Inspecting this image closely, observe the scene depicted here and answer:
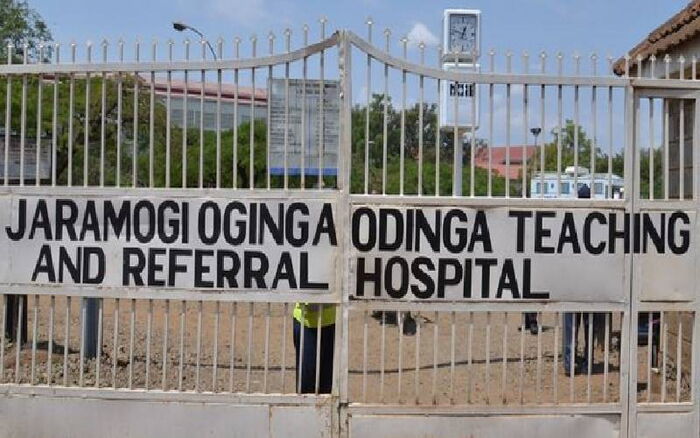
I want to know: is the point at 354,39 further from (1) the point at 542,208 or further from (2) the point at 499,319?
(2) the point at 499,319

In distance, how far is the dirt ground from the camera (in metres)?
4.87

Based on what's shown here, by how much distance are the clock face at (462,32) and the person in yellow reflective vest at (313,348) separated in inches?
104

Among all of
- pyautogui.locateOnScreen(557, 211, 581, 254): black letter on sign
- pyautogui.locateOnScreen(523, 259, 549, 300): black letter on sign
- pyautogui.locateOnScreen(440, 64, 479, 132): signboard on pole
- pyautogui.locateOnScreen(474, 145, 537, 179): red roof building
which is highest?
pyautogui.locateOnScreen(440, 64, 479, 132): signboard on pole

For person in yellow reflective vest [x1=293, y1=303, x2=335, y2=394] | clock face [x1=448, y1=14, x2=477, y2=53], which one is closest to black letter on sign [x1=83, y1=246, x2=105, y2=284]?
person in yellow reflective vest [x1=293, y1=303, x2=335, y2=394]

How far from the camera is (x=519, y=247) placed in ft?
15.9

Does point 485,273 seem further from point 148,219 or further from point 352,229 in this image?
point 148,219

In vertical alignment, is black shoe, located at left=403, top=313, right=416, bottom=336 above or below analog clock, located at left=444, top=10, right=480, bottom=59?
below

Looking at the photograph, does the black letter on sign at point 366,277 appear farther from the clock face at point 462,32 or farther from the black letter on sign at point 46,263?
the clock face at point 462,32

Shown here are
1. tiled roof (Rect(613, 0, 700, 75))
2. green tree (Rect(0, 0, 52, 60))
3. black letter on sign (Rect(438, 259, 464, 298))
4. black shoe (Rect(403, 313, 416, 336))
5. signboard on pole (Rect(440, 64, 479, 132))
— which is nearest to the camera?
signboard on pole (Rect(440, 64, 479, 132))

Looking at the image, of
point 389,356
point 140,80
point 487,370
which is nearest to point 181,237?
point 140,80

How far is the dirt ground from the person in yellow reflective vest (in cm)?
15

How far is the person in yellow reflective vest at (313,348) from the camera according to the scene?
16.8 ft

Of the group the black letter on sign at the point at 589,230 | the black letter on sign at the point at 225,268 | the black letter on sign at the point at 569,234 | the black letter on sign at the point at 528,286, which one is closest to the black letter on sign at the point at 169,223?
the black letter on sign at the point at 225,268

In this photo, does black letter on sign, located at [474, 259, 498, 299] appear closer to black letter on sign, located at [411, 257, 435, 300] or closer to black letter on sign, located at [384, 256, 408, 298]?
black letter on sign, located at [411, 257, 435, 300]
